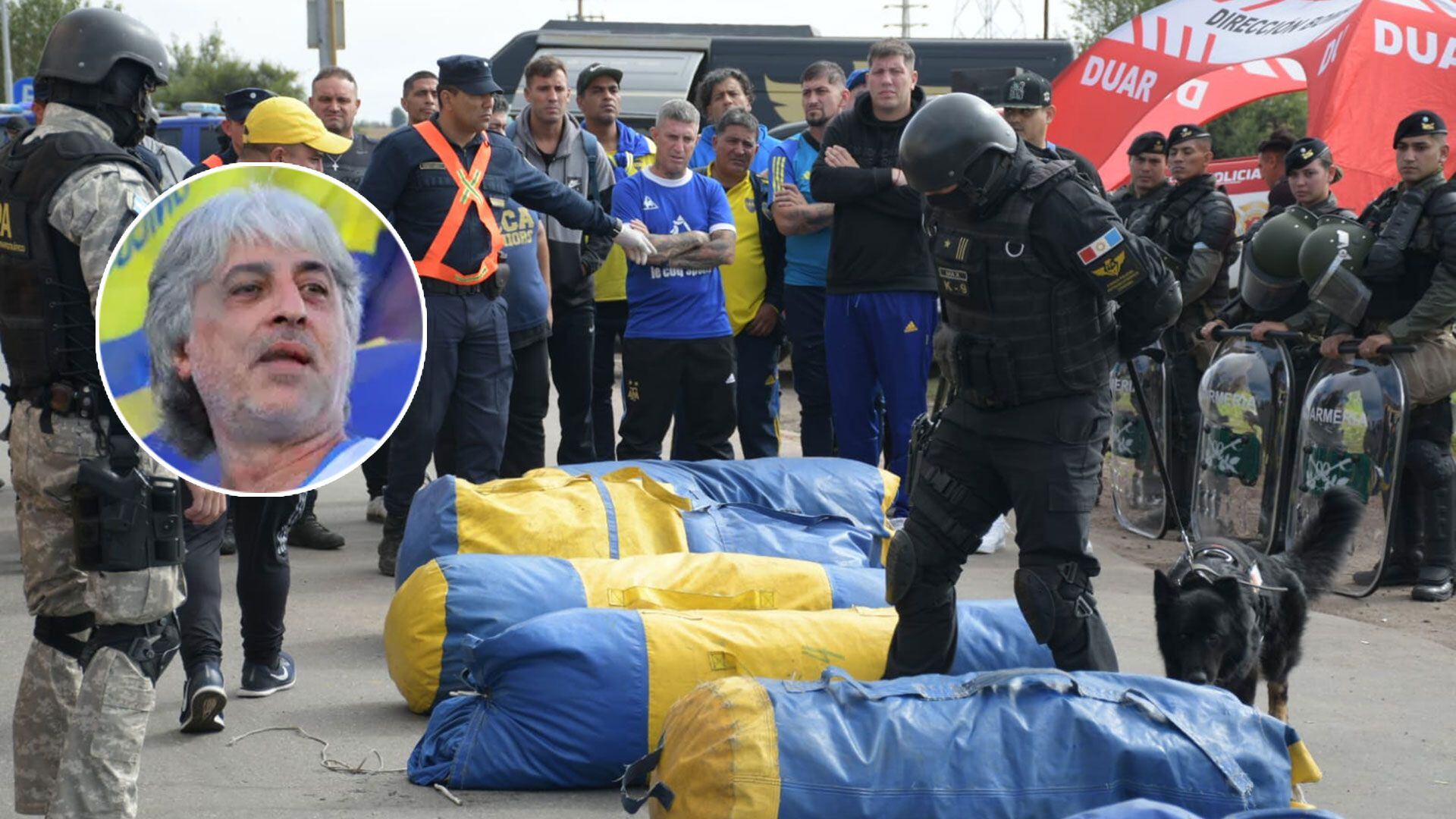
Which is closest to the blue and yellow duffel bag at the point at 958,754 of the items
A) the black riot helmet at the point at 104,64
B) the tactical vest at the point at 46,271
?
the tactical vest at the point at 46,271

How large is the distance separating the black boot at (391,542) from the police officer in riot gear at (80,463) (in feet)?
11.0

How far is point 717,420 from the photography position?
8.37m

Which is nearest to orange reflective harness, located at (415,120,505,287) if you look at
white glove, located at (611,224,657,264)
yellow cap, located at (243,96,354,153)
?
white glove, located at (611,224,657,264)

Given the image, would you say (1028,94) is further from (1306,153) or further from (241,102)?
(241,102)

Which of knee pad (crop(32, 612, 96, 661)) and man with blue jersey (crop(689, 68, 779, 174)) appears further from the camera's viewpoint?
man with blue jersey (crop(689, 68, 779, 174))

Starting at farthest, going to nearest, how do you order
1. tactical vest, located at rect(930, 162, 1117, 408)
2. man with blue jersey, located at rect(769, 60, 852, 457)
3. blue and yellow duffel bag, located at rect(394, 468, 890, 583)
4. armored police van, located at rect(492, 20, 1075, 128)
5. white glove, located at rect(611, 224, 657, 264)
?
1. armored police van, located at rect(492, 20, 1075, 128)
2. man with blue jersey, located at rect(769, 60, 852, 457)
3. white glove, located at rect(611, 224, 657, 264)
4. blue and yellow duffel bag, located at rect(394, 468, 890, 583)
5. tactical vest, located at rect(930, 162, 1117, 408)

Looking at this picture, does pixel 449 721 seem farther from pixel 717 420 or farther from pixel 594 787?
pixel 717 420

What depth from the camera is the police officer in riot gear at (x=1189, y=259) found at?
9.30 metres

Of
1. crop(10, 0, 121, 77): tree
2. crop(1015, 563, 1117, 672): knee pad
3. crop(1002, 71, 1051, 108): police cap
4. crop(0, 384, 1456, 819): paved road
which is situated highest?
crop(10, 0, 121, 77): tree

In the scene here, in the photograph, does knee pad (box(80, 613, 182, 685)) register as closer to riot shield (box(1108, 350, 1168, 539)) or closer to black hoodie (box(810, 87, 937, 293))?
black hoodie (box(810, 87, 937, 293))

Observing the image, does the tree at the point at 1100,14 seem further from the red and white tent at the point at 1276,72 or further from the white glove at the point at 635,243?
the white glove at the point at 635,243

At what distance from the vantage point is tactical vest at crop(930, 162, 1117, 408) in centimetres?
494

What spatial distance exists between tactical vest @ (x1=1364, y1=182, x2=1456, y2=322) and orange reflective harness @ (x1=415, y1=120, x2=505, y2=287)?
162 inches

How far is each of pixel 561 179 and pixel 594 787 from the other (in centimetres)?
441
